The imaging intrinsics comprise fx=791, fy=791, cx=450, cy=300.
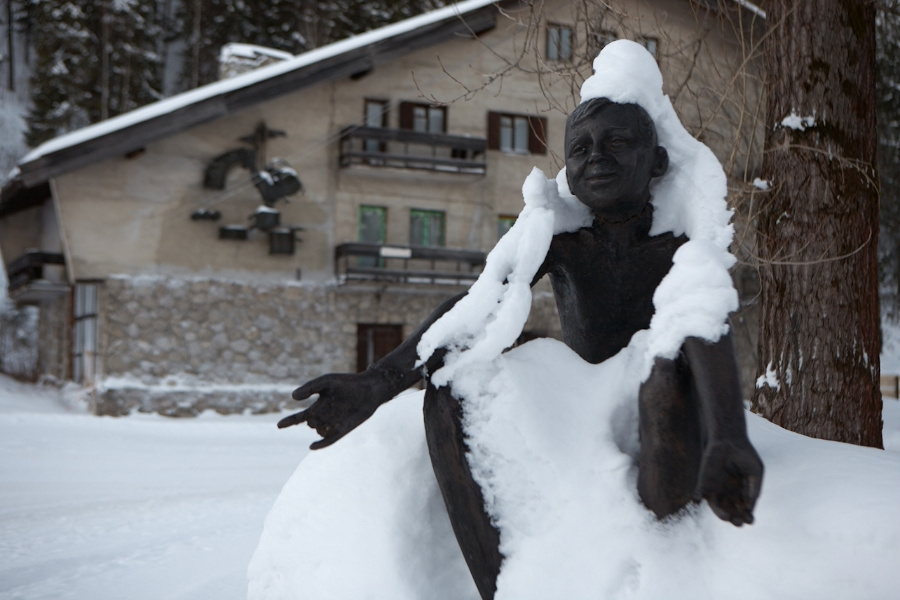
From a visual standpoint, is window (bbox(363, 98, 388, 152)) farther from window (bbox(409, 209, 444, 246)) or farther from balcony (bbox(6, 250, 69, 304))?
balcony (bbox(6, 250, 69, 304))

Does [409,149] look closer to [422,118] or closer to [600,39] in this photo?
[422,118]

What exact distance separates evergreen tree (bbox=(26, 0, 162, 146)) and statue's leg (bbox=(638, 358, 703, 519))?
80.6ft

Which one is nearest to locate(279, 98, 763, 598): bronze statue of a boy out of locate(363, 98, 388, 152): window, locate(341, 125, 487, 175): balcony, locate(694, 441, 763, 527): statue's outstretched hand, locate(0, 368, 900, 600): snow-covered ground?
locate(694, 441, 763, 527): statue's outstretched hand

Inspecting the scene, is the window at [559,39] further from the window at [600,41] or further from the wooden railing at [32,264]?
the wooden railing at [32,264]

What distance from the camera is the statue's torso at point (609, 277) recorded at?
191 centimetres

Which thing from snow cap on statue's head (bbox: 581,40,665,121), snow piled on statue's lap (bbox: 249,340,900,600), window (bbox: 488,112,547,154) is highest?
window (bbox: 488,112,547,154)

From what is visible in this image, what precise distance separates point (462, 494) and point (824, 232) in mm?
2542

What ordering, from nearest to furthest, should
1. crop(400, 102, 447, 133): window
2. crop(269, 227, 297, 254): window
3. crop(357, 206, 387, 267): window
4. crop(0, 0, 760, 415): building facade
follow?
crop(0, 0, 760, 415): building facade < crop(269, 227, 297, 254): window < crop(357, 206, 387, 267): window < crop(400, 102, 447, 133): window

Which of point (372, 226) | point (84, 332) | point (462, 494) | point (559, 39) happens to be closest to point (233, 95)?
point (372, 226)

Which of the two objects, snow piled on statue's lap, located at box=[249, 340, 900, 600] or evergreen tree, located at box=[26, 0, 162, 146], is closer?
snow piled on statue's lap, located at box=[249, 340, 900, 600]

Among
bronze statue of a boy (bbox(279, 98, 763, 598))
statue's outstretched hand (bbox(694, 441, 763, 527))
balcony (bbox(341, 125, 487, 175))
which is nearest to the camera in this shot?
statue's outstretched hand (bbox(694, 441, 763, 527))

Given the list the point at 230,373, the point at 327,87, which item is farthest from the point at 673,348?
the point at 327,87

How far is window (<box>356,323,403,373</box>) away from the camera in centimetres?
1282

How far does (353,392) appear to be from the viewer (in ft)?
5.52
